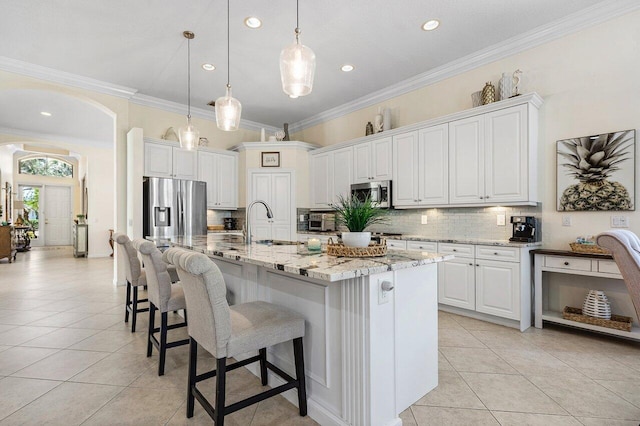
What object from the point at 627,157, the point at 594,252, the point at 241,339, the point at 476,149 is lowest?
the point at 241,339

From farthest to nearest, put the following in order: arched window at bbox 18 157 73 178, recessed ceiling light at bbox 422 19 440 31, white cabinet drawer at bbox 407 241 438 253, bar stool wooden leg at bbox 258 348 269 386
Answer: arched window at bbox 18 157 73 178 < white cabinet drawer at bbox 407 241 438 253 < recessed ceiling light at bbox 422 19 440 31 < bar stool wooden leg at bbox 258 348 269 386

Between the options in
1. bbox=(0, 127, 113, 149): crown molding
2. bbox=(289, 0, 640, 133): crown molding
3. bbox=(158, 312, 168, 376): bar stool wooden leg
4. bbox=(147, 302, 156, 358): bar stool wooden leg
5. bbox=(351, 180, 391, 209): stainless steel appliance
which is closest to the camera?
bbox=(158, 312, 168, 376): bar stool wooden leg

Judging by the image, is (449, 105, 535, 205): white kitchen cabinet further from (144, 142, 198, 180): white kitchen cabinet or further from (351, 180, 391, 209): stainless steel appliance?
(144, 142, 198, 180): white kitchen cabinet

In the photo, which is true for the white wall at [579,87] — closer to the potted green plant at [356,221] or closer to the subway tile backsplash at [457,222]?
the subway tile backsplash at [457,222]

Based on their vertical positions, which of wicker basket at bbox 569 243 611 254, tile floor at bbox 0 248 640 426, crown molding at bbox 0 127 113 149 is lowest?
tile floor at bbox 0 248 640 426

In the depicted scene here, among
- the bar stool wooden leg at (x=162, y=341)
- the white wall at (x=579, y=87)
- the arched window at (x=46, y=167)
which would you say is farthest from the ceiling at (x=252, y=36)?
the arched window at (x=46, y=167)

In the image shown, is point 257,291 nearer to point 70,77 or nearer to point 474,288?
point 474,288

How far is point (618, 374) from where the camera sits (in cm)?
222

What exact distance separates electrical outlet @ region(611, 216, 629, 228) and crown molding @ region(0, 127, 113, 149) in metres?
10.2

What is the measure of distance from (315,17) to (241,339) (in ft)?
9.92

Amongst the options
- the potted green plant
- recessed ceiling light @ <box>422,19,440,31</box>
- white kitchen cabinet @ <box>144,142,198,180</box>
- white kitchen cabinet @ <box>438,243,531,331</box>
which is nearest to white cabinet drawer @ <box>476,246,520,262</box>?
white kitchen cabinet @ <box>438,243,531,331</box>

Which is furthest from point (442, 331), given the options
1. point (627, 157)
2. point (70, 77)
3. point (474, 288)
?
point (70, 77)

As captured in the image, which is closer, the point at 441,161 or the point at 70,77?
the point at 441,161

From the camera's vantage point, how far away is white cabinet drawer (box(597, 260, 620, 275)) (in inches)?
106
